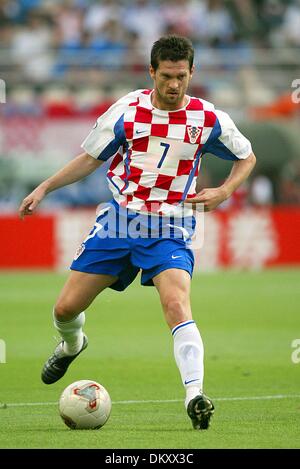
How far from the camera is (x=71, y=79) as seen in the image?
24.5m

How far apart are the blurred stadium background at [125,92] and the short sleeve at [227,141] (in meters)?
14.0

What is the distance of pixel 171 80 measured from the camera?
24.9 ft

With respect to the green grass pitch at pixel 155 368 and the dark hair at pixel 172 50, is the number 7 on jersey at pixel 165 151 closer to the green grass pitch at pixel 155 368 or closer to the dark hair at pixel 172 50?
the dark hair at pixel 172 50

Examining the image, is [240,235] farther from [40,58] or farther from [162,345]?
[162,345]

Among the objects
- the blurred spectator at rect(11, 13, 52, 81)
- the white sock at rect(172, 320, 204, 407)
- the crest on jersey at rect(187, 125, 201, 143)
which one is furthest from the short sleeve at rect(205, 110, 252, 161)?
the blurred spectator at rect(11, 13, 52, 81)

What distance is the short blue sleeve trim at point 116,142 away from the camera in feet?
26.0

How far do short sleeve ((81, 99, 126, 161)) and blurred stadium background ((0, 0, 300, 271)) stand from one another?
13.8m

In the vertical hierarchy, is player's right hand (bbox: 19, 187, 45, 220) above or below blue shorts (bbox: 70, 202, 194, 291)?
above

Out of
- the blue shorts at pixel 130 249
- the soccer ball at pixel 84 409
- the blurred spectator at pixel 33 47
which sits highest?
the blurred spectator at pixel 33 47

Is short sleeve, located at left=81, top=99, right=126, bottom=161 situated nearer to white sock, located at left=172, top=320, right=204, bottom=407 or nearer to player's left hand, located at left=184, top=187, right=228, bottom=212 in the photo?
player's left hand, located at left=184, top=187, right=228, bottom=212

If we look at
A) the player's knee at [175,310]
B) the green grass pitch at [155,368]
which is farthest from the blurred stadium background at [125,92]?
the player's knee at [175,310]

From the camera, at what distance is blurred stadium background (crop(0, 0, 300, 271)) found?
2295 cm

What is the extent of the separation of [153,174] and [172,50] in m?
0.88

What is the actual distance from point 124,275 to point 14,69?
16.8 meters
